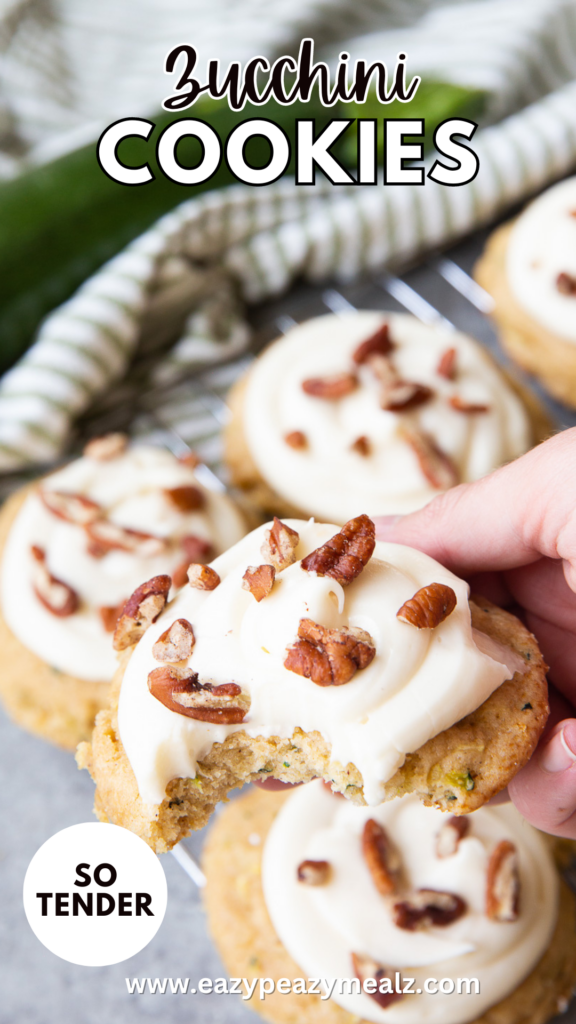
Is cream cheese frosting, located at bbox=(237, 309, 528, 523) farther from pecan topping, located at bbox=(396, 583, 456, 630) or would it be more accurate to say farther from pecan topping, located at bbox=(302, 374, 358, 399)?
pecan topping, located at bbox=(396, 583, 456, 630)

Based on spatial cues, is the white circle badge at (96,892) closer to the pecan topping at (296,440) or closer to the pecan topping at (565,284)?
the pecan topping at (296,440)

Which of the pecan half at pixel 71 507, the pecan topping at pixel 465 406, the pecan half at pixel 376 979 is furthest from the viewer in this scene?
the pecan topping at pixel 465 406

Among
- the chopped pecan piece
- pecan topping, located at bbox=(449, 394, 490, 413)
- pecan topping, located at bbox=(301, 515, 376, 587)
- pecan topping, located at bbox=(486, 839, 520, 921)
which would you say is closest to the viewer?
pecan topping, located at bbox=(301, 515, 376, 587)

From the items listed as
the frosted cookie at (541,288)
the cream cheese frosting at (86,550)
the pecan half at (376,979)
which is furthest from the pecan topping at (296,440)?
the pecan half at (376,979)

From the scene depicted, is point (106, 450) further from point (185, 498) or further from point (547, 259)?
point (547, 259)

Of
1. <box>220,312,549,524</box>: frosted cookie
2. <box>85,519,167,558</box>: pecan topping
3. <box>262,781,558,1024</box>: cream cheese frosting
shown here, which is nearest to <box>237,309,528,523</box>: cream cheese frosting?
<box>220,312,549,524</box>: frosted cookie

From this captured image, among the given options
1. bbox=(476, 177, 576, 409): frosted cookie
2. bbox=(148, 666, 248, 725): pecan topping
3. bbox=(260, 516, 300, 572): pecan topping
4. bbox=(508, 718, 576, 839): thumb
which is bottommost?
bbox=(508, 718, 576, 839): thumb
